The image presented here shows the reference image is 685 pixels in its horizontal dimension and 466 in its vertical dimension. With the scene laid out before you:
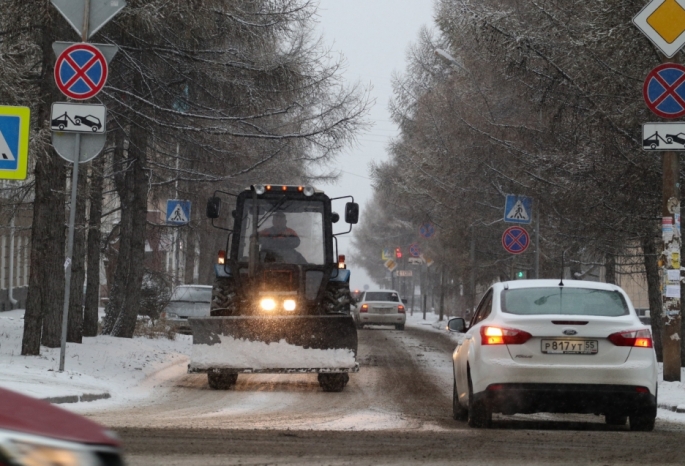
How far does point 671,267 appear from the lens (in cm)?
1481

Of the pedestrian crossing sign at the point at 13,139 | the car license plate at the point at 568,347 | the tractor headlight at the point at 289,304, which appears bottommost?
the car license plate at the point at 568,347

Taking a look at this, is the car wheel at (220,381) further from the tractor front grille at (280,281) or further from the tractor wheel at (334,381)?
the tractor front grille at (280,281)

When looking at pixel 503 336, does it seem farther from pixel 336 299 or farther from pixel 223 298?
pixel 223 298

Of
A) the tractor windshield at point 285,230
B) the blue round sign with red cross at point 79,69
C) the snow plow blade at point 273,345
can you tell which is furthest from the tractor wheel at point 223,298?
the blue round sign with red cross at point 79,69

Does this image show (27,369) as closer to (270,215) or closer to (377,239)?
(270,215)

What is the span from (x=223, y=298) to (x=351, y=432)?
719 cm

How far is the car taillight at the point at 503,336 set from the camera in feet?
32.2

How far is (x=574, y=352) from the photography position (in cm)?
979

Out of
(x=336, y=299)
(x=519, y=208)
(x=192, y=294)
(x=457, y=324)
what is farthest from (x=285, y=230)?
(x=192, y=294)

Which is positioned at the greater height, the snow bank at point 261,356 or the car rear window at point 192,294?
the car rear window at point 192,294

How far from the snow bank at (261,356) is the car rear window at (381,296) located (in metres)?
26.3

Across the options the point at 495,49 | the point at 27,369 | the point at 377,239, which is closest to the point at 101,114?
the point at 27,369

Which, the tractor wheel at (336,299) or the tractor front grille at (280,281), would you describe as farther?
the tractor wheel at (336,299)

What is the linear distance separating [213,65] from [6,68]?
5.30 metres
